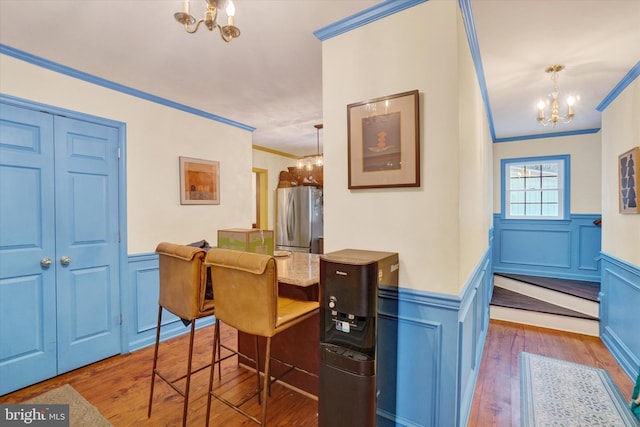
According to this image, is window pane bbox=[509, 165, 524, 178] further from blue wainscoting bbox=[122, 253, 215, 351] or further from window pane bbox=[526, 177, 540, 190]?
blue wainscoting bbox=[122, 253, 215, 351]

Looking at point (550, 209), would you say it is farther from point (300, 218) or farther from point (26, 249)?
point (26, 249)

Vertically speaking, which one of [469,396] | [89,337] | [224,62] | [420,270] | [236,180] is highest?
[224,62]

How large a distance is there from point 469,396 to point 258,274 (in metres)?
1.74

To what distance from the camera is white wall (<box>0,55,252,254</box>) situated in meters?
2.39

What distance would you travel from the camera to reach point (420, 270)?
167 cm

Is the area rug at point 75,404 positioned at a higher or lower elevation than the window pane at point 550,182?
lower

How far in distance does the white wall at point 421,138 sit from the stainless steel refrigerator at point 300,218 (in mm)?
3357

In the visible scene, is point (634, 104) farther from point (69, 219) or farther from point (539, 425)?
point (69, 219)

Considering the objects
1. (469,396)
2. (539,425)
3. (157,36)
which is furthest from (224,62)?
(539,425)

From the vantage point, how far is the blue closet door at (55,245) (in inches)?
87.4

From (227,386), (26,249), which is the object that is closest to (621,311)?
(227,386)

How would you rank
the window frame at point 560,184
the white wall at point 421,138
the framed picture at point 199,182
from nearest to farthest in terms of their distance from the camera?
1. the white wall at point 421,138
2. the framed picture at point 199,182
3. the window frame at point 560,184

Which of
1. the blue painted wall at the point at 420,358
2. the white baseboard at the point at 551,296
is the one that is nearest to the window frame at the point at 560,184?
the white baseboard at the point at 551,296

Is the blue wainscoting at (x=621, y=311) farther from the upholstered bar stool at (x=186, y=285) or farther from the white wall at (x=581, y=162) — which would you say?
the upholstered bar stool at (x=186, y=285)
